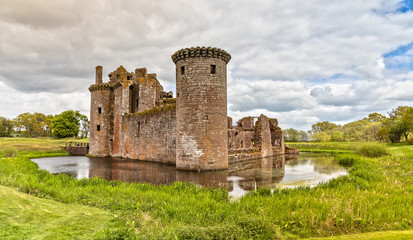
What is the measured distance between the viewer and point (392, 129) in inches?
1676

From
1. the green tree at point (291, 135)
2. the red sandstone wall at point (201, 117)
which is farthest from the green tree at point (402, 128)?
the red sandstone wall at point (201, 117)

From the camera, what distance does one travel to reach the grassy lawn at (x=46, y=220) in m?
4.24

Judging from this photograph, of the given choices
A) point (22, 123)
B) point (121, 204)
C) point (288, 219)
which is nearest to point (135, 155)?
point (121, 204)

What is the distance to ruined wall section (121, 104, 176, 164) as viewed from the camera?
20484mm

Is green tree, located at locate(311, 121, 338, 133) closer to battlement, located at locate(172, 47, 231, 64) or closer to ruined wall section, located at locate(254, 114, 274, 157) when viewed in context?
ruined wall section, located at locate(254, 114, 274, 157)

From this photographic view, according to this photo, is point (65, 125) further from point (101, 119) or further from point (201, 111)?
point (201, 111)

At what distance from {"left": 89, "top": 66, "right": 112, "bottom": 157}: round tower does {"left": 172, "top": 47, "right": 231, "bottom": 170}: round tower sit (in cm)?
1760

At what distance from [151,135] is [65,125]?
→ 49628 millimetres

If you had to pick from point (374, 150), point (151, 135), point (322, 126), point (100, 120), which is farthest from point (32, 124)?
point (322, 126)

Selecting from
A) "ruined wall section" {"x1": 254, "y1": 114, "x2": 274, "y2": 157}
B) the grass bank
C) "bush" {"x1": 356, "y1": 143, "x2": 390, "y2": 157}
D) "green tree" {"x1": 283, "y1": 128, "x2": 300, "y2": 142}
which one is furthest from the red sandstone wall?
"green tree" {"x1": 283, "y1": 128, "x2": 300, "y2": 142}

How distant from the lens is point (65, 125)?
6225cm

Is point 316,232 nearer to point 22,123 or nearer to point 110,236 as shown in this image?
point 110,236

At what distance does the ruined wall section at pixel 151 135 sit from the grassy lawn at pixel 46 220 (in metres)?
14.2

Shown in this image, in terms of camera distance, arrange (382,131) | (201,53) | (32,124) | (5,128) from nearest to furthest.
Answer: (201,53) < (382,131) < (5,128) < (32,124)
